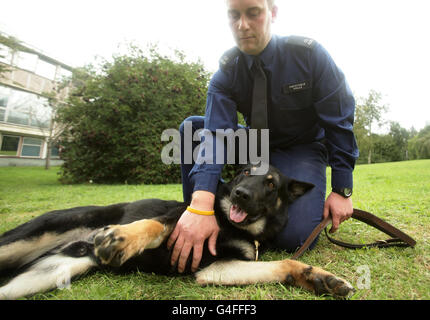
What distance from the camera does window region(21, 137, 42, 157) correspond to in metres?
27.9

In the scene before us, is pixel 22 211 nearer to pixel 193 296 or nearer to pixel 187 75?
pixel 193 296

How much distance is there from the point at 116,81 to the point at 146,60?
1656 mm

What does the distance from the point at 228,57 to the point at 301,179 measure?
67.0 inches

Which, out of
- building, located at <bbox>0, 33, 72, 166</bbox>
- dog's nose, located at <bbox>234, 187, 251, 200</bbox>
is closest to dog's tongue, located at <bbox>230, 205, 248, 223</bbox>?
dog's nose, located at <bbox>234, 187, 251, 200</bbox>

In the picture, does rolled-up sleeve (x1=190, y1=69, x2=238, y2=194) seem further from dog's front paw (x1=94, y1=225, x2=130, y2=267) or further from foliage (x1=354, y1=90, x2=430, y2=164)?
foliage (x1=354, y1=90, x2=430, y2=164)

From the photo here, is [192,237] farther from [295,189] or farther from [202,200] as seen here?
[295,189]

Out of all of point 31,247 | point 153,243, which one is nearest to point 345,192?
point 153,243

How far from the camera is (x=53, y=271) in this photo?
1.92m

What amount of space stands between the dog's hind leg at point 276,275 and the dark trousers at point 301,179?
0.76 m

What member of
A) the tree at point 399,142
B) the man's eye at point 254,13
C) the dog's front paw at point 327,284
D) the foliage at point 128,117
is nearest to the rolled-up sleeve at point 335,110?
the man's eye at point 254,13

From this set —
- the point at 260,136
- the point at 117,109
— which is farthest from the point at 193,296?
the point at 117,109

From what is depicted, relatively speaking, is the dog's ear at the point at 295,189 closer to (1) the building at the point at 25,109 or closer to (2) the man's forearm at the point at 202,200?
(2) the man's forearm at the point at 202,200

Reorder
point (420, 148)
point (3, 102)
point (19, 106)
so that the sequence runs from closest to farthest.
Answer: point (3, 102), point (19, 106), point (420, 148)

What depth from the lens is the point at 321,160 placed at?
315cm
